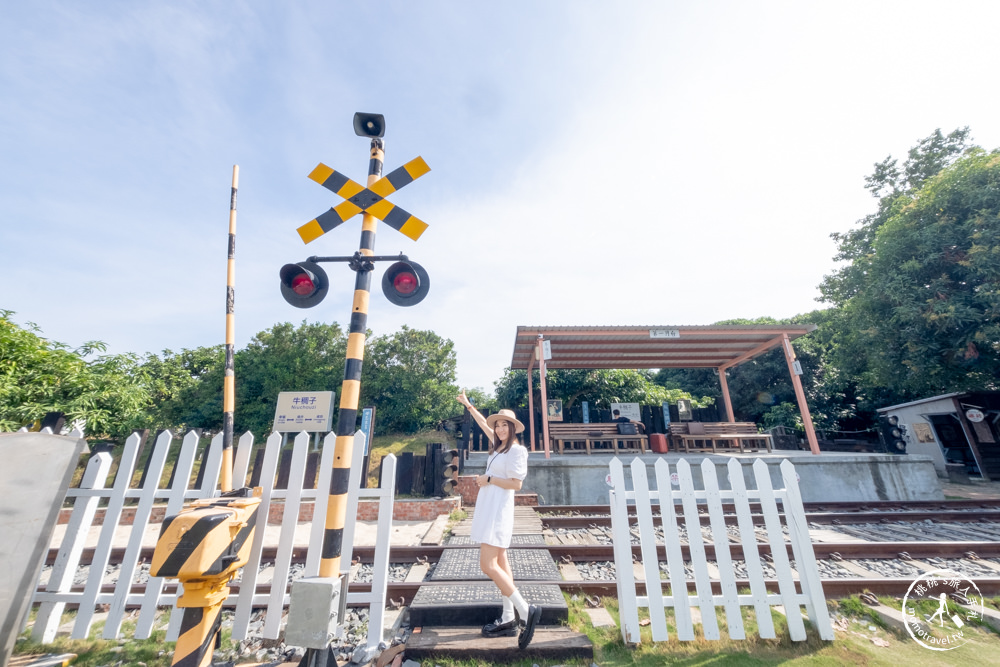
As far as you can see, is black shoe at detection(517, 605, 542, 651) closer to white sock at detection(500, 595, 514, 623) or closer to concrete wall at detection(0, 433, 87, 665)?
white sock at detection(500, 595, 514, 623)

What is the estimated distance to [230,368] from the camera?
3.84m

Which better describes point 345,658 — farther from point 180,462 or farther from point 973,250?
point 973,250

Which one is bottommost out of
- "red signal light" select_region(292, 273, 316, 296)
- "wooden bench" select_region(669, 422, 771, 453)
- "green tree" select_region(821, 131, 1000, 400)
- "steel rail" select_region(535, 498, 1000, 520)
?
"steel rail" select_region(535, 498, 1000, 520)

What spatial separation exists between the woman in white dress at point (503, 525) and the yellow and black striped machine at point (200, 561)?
1676 mm

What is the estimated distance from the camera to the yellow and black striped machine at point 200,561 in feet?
7.36

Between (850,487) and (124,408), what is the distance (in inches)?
780

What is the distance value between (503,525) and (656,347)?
10.4m

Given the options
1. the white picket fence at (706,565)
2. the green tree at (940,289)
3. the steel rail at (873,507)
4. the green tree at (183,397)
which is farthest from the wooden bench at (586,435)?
the green tree at (183,397)

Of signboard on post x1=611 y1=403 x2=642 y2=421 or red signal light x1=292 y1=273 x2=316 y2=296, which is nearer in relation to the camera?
red signal light x1=292 y1=273 x2=316 y2=296

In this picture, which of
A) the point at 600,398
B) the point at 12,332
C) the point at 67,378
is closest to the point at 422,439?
the point at 600,398

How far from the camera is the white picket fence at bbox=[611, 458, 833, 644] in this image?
2787mm

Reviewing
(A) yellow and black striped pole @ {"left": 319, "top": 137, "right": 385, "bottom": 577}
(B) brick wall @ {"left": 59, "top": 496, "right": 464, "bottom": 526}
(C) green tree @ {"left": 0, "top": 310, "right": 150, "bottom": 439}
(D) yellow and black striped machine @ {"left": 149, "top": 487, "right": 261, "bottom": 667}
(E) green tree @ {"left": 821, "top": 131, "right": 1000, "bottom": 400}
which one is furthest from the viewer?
(E) green tree @ {"left": 821, "top": 131, "right": 1000, "bottom": 400}

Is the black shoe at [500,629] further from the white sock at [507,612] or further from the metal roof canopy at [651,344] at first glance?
the metal roof canopy at [651,344]

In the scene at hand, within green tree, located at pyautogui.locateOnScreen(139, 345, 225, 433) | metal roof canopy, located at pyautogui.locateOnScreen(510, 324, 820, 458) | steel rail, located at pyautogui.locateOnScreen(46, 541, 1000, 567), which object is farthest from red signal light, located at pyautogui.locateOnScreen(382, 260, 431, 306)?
green tree, located at pyautogui.locateOnScreen(139, 345, 225, 433)
